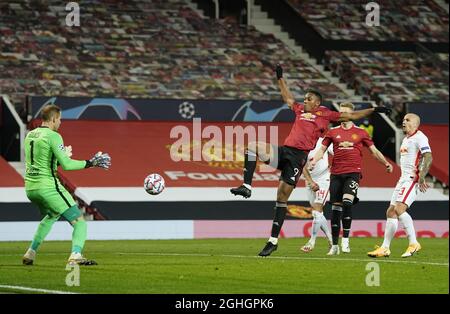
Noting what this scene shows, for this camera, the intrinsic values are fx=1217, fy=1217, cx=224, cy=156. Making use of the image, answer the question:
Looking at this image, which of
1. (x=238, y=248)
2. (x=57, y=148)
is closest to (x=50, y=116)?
(x=57, y=148)

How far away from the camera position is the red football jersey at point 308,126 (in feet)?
58.1

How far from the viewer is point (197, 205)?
3014 centimetres

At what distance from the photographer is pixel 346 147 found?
19859mm

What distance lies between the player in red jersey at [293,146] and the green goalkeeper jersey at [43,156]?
2864 mm

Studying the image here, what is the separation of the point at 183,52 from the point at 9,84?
631cm

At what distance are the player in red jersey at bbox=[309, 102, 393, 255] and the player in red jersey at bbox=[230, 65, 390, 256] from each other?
6.11 ft

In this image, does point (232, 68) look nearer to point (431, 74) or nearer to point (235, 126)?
point (235, 126)

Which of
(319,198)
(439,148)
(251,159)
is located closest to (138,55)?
(439,148)

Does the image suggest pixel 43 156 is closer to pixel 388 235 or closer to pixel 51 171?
pixel 51 171

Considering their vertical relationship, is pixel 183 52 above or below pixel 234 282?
below

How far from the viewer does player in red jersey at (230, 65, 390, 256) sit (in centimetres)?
1731

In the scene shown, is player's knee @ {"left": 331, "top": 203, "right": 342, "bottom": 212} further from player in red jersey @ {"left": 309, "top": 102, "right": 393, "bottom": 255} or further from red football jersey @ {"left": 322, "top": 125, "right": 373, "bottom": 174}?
red football jersey @ {"left": 322, "top": 125, "right": 373, "bottom": 174}

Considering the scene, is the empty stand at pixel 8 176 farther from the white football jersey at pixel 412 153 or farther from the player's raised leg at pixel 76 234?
the player's raised leg at pixel 76 234
